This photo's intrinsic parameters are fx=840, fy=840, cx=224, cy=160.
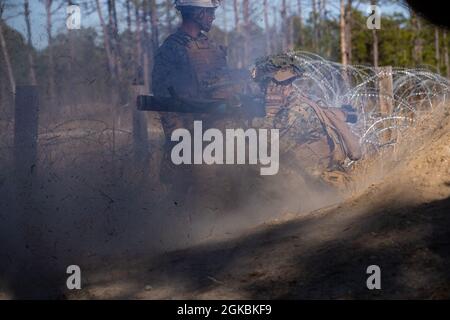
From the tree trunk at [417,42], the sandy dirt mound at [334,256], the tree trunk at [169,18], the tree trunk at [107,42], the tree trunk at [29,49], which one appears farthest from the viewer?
the tree trunk at [417,42]

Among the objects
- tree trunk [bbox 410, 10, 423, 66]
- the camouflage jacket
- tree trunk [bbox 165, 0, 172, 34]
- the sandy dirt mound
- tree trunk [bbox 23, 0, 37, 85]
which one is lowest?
the sandy dirt mound

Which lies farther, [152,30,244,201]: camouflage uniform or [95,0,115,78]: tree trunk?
[95,0,115,78]: tree trunk

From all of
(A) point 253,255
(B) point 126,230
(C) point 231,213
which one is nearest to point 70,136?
(B) point 126,230

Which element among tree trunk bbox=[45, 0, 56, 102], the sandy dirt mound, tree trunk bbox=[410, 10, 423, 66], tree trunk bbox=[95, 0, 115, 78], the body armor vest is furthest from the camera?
tree trunk bbox=[410, 10, 423, 66]

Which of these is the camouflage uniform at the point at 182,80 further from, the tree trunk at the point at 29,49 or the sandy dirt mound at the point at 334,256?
the sandy dirt mound at the point at 334,256

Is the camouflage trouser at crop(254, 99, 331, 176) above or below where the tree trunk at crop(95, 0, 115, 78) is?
below

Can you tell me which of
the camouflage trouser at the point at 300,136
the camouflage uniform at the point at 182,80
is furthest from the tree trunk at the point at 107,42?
the camouflage trouser at the point at 300,136

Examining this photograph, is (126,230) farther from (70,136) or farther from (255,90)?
(255,90)

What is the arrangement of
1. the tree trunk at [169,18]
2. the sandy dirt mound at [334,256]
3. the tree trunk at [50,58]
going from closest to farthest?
the sandy dirt mound at [334,256], the tree trunk at [50,58], the tree trunk at [169,18]

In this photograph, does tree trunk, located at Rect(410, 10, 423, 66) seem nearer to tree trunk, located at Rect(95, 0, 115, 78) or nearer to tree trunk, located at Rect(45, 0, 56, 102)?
tree trunk, located at Rect(95, 0, 115, 78)

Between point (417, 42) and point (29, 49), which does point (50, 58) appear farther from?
point (417, 42)

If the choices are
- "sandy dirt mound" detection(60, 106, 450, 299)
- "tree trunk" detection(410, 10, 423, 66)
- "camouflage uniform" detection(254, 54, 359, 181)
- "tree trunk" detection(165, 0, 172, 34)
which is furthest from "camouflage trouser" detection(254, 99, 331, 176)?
"tree trunk" detection(410, 10, 423, 66)

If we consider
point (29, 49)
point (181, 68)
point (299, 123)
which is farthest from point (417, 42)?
point (181, 68)
